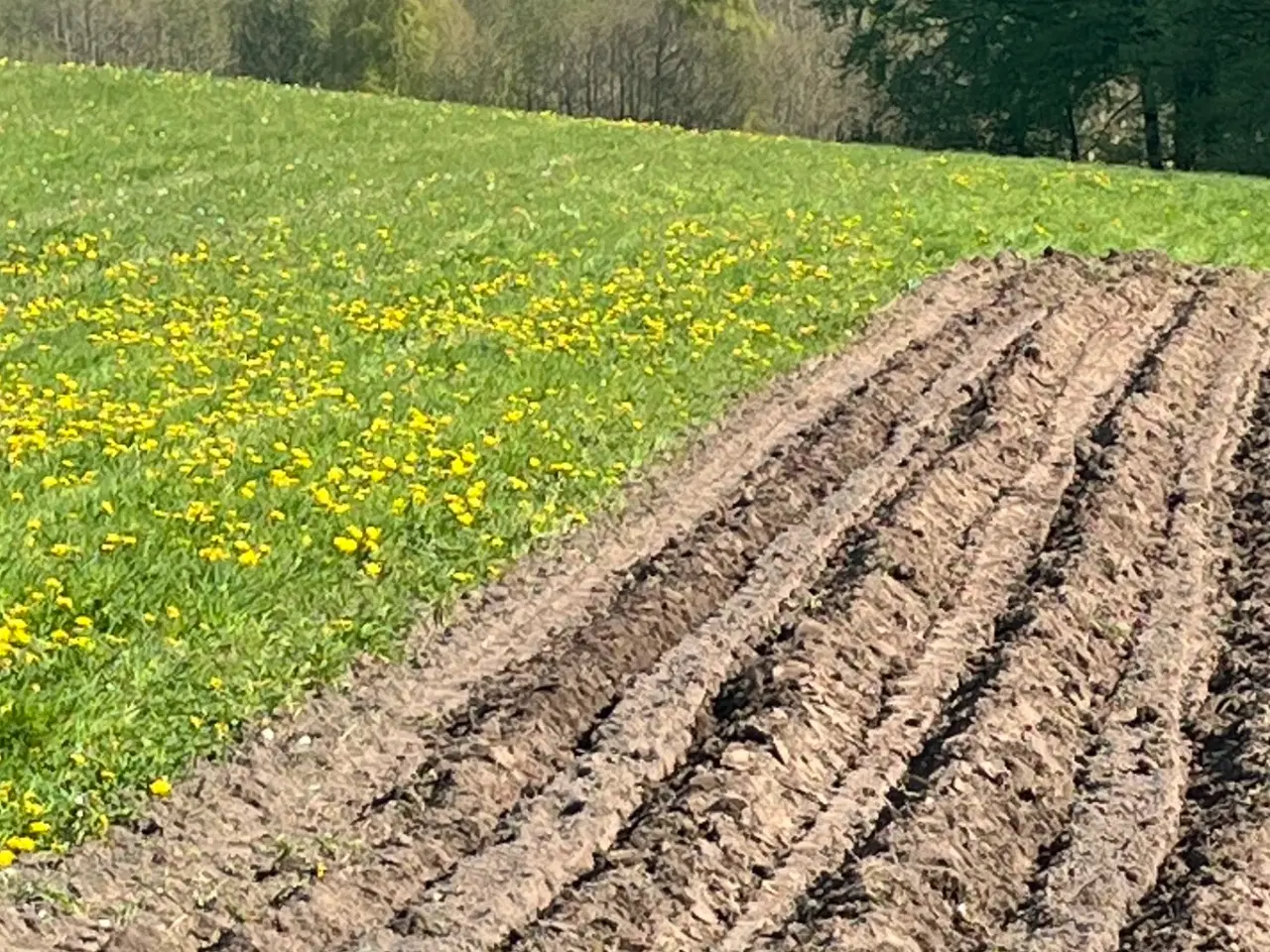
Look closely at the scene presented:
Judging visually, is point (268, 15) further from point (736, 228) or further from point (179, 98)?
point (736, 228)

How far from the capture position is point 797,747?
5.98 m

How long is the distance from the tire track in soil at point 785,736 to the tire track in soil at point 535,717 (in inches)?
17.6

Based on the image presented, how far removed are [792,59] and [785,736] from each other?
4331 cm

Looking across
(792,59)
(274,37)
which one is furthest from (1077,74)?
(274,37)

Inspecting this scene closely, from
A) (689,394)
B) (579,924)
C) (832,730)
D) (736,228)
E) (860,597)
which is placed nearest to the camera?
(579,924)

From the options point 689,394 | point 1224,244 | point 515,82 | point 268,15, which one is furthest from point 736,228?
point 268,15

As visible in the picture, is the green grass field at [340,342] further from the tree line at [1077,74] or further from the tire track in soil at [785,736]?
the tree line at [1077,74]

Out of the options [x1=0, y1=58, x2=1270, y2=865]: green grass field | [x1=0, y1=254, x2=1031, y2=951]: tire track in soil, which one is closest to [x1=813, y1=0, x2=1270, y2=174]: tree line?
[x1=0, y1=58, x2=1270, y2=865]: green grass field

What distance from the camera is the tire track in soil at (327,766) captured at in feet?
16.2

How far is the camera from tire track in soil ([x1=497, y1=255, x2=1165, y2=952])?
5.01 meters

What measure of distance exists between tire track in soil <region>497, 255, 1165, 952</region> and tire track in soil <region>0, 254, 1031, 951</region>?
2.96 ft

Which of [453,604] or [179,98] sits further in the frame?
[179,98]

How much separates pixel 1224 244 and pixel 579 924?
13675 mm

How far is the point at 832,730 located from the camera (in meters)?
6.15
